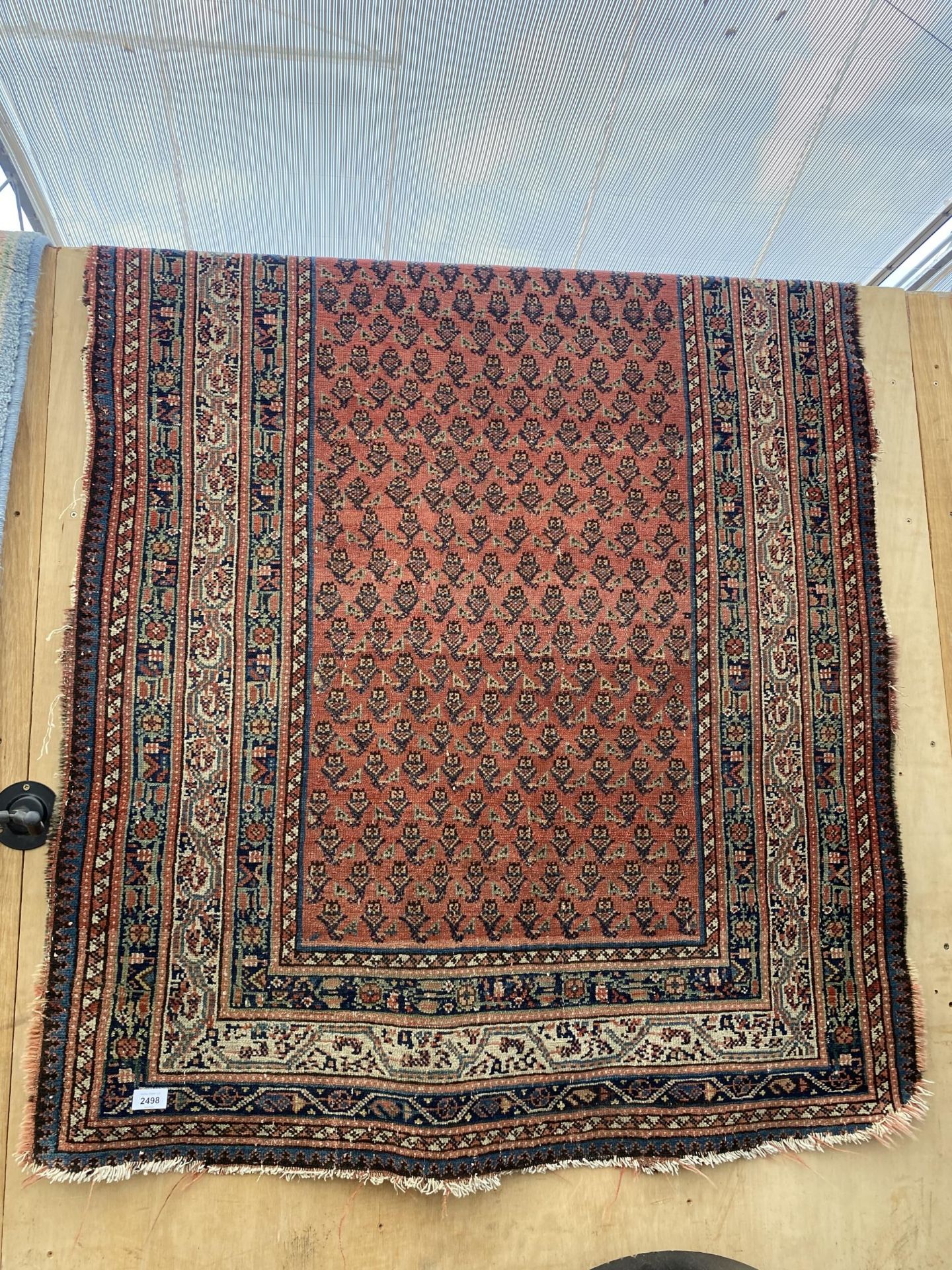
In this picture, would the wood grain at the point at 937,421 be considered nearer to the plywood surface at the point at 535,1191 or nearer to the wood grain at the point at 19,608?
the plywood surface at the point at 535,1191

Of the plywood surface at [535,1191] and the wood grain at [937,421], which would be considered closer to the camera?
the plywood surface at [535,1191]

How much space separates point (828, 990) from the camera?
5.20 ft

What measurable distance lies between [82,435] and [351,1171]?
59.8 inches

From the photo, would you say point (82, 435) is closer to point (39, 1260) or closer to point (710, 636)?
point (710, 636)

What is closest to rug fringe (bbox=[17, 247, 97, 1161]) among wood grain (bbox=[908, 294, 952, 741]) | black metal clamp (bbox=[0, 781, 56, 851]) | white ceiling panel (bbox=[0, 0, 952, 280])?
black metal clamp (bbox=[0, 781, 56, 851])

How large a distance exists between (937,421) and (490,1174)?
1.83 m

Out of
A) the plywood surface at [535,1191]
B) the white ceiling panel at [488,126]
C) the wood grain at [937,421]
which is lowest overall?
the plywood surface at [535,1191]

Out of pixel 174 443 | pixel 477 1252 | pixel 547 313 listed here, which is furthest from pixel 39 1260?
pixel 547 313

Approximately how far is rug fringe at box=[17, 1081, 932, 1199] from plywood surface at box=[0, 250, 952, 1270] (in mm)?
29

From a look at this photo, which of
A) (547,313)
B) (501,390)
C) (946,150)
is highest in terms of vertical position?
(946,150)

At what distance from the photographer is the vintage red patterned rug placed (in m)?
1.47

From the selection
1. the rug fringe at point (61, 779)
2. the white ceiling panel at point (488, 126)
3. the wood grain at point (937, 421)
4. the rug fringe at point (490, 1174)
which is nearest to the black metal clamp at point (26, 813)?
the rug fringe at point (61, 779)

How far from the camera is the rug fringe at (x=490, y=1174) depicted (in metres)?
1.43

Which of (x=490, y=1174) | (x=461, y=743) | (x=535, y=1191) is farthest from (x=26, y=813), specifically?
(x=535, y=1191)
